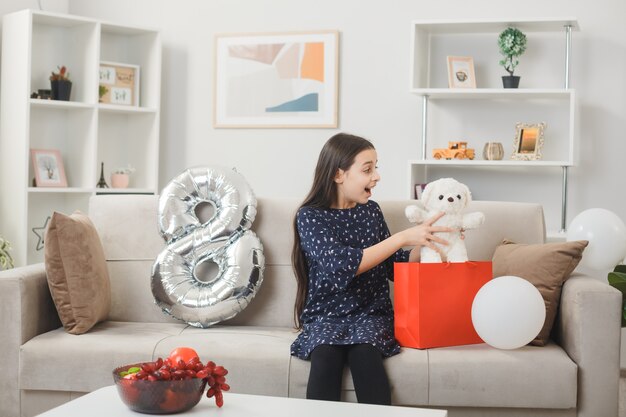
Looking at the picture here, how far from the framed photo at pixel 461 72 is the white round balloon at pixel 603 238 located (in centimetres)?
148

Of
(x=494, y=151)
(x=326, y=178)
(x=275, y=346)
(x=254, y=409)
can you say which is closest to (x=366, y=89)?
(x=494, y=151)

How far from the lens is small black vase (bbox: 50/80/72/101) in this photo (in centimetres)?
445

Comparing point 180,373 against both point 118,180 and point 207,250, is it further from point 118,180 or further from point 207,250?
point 118,180

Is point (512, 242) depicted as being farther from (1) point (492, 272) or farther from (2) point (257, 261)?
(2) point (257, 261)

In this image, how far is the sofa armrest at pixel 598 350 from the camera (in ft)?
7.90

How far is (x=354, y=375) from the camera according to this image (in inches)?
93.3

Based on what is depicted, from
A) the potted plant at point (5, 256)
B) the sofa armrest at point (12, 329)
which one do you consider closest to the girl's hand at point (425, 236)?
the sofa armrest at point (12, 329)

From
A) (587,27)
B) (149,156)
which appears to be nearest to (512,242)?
(587,27)

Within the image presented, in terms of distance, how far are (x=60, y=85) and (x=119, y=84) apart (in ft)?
1.12

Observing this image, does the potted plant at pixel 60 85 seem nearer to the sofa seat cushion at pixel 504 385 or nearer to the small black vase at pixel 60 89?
the small black vase at pixel 60 89

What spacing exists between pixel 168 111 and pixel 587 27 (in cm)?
232

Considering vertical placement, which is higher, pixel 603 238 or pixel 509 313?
pixel 603 238

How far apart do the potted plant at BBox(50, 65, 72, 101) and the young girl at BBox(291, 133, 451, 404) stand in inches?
86.3

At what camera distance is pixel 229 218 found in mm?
2852
